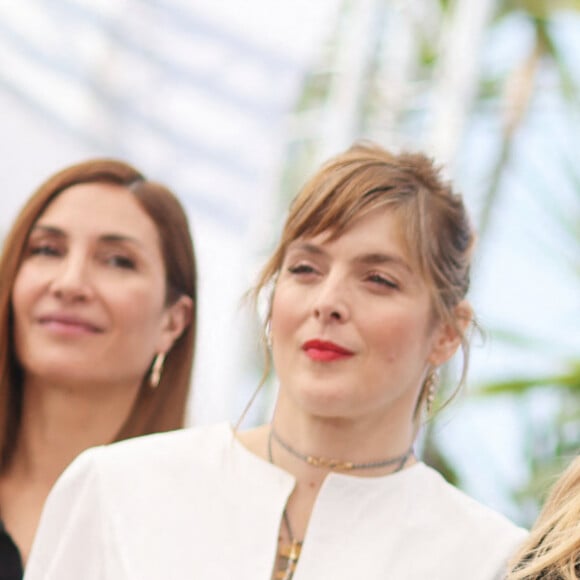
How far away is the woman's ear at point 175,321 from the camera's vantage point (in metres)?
3.15

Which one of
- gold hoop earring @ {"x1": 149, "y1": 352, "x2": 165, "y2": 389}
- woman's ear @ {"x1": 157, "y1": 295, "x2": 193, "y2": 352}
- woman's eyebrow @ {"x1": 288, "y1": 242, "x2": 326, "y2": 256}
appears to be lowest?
gold hoop earring @ {"x1": 149, "y1": 352, "x2": 165, "y2": 389}

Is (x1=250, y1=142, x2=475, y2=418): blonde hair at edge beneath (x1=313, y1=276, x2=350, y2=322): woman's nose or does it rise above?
above

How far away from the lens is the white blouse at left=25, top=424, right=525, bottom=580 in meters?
2.33

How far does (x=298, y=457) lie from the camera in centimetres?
244

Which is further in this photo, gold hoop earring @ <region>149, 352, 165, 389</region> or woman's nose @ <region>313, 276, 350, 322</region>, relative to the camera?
gold hoop earring @ <region>149, 352, 165, 389</region>

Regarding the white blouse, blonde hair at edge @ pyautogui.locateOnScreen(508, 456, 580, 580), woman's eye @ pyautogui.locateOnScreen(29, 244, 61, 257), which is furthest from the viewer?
woman's eye @ pyautogui.locateOnScreen(29, 244, 61, 257)

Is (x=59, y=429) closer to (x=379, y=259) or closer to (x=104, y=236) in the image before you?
(x=104, y=236)

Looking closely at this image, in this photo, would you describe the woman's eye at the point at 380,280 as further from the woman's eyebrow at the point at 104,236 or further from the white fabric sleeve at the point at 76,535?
the woman's eyebrow at the point at 104,236

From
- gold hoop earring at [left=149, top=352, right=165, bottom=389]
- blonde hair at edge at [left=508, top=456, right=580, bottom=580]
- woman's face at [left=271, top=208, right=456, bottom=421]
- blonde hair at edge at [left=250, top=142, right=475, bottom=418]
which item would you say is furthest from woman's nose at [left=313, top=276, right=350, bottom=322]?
gold hoop earring at [left=149, top=352, right=165, bottom=389]

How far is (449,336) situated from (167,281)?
83 cm

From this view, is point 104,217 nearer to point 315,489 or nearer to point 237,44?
point 315,489

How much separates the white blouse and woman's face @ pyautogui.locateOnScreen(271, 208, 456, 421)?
0.16 metres

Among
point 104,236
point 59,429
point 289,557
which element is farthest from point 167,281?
point 289,557

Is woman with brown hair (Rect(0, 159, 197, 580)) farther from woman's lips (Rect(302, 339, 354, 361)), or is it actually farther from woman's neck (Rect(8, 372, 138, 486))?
woman's lips (Rect(302, 339, 354, 361))
